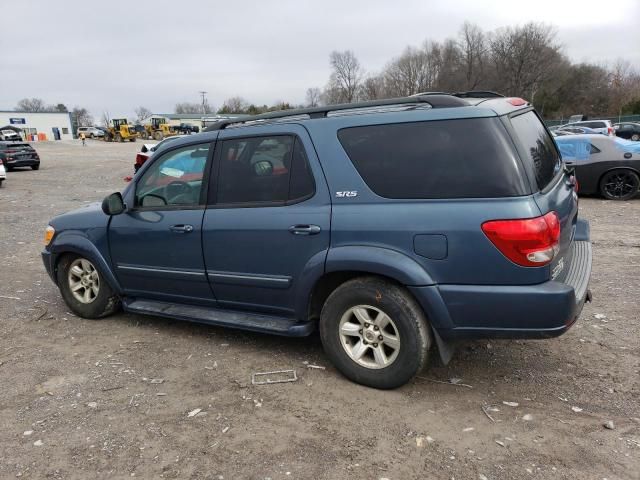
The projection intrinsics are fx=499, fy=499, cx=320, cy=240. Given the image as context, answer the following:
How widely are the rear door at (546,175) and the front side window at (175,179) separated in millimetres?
2398

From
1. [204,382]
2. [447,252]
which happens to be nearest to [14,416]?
[204,382]

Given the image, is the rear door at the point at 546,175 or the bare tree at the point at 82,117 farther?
the bare tree at the point at 82,117

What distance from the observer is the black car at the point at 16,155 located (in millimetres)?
23797

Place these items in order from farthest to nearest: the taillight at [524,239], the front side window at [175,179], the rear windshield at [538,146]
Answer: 1. the front side window at [175,179]
2. the rear windshield at [538,146]
3. the taillight at [524,239]

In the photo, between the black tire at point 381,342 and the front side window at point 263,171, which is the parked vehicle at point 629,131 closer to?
the front side window at point 263,171

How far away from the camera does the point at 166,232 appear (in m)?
4.14

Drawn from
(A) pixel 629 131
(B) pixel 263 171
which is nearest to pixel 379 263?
(B) pixel 263 171

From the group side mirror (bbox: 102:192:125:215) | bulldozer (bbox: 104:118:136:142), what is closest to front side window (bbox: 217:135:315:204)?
side mirror (bbox: 102:192:125:215)

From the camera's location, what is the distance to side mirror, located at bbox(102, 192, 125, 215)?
4.34 metres

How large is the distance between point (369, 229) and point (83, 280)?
10.4ft

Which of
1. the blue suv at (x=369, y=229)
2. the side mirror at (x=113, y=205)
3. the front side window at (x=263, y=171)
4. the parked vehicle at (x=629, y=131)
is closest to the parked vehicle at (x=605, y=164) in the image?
the blue suv at (x=369, y=229)

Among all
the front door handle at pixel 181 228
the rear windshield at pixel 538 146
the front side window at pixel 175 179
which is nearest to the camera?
the rear windshield at pixel 538 146

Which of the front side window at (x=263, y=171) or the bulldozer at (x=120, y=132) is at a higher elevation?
the bulldozer at (x=120, y=132)

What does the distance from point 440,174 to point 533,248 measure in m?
0.69
